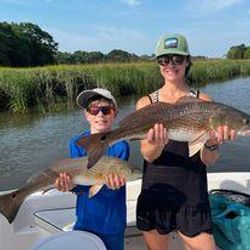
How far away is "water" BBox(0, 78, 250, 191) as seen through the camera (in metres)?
9.86

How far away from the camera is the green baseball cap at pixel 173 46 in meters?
2.97

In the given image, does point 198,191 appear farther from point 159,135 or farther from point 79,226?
point 79,226

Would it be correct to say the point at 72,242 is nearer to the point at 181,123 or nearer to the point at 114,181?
the point at 114,181

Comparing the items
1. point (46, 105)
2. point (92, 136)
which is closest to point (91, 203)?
point (92, 136)

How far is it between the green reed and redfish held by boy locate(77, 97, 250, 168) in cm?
1533

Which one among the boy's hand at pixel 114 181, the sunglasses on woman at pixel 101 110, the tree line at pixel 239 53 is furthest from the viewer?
the tree line at pixel 239 53

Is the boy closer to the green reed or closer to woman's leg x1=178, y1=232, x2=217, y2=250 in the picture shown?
woman's leg x1=178, y1=232, x2=217, y2=250

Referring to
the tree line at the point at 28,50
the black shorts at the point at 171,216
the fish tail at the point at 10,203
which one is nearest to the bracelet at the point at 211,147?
the black shorts at the point at 171,216

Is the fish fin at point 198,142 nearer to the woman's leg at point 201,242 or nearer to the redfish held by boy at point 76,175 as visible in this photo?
the redfish held by boy at point 76,175

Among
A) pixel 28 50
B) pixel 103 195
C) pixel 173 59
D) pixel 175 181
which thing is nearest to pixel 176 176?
pixel 175 181

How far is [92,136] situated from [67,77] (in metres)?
17.0

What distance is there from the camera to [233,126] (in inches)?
113

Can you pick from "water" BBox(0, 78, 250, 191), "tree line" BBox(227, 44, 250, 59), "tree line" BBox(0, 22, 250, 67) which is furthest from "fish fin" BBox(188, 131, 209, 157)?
"tree line" BBox(227, 44, 250, 59)

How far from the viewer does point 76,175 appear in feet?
9.96
